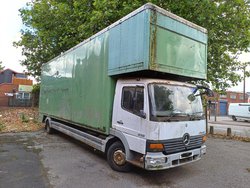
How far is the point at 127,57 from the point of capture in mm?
5125

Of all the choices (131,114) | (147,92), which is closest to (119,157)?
(131,114)

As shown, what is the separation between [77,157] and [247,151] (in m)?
6.62

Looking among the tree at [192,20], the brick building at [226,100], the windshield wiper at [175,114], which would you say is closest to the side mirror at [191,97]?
the windshield wiper at [175,114]

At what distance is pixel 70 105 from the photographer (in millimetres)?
7957

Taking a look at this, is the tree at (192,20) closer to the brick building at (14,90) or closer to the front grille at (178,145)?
the front grille at (178,145)

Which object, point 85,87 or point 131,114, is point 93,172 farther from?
point 85,87

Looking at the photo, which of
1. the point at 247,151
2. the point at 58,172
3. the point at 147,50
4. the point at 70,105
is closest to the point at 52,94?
the point at 70,105

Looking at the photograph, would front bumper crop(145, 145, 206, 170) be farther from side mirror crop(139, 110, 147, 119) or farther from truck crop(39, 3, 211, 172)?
side mirror crop(139, 110, 147, 119)

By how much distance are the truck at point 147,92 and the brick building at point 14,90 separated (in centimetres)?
2600

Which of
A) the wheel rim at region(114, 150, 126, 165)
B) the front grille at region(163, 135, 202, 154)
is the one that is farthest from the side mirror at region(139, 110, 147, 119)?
the wheel rim at region(114, 150, 126, 165)

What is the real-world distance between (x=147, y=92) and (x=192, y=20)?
5.72m

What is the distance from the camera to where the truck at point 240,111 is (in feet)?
87.8

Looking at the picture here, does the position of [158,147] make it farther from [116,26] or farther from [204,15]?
[204,15]

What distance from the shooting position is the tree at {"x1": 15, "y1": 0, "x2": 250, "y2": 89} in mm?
8773
